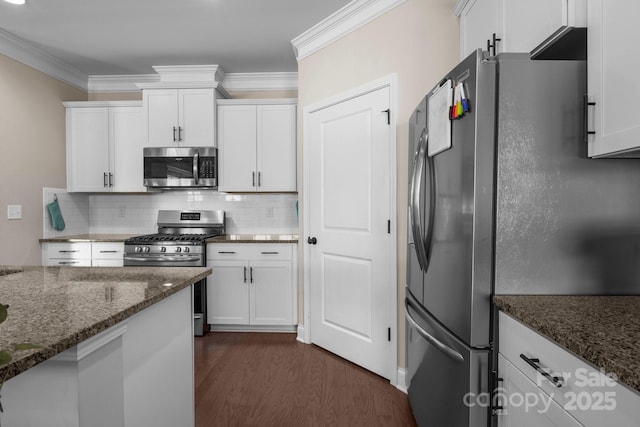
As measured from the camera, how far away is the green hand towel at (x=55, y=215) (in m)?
3.72

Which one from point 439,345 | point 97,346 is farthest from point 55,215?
point 439,345

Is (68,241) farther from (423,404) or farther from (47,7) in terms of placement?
(423,404)

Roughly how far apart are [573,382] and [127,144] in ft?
13.8

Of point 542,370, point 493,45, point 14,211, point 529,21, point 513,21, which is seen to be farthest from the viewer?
point 14,211

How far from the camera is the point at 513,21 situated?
1614 mm

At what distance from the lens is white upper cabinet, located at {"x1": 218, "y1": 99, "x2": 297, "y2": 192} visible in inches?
151

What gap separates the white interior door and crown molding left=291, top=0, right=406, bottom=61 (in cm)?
56

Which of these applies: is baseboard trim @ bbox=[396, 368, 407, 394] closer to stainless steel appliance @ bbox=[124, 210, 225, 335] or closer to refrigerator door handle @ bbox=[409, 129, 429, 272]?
refrigerator door handle @ bbox=[409, 129, 429, 272]

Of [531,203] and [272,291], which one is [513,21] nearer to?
[531,203]

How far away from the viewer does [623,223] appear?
1.27m

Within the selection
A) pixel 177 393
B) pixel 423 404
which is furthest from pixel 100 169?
pixel 423 404

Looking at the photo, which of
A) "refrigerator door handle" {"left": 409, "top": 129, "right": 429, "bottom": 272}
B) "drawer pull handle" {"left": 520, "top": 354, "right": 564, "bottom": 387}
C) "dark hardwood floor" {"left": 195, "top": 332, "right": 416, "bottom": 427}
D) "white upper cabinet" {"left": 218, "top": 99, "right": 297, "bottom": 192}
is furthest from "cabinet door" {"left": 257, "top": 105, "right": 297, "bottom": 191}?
"drawer pull handle" {"left": 520, "top": 354, "right": 564, "bottom": 387}

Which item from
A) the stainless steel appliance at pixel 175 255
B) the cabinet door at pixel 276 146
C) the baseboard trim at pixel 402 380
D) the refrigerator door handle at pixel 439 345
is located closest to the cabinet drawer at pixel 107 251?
the stainless steel appliance at pixel 175 255

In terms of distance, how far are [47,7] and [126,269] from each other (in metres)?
2.42
